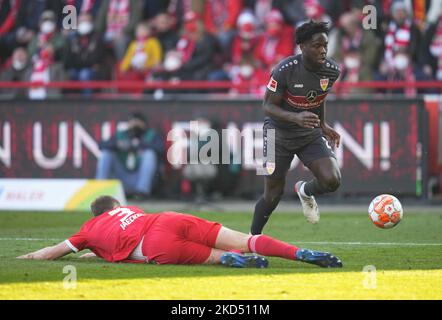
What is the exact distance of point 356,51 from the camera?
64.4 feet

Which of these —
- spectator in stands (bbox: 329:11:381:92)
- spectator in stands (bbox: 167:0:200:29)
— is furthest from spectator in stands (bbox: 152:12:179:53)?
spectator in stands (bbox: 329:11:381:92)

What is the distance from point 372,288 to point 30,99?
11808 mm

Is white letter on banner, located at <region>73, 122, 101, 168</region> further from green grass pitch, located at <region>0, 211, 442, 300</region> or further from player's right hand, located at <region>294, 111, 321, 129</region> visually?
player's right hand, located at <region>294, 111, 321, 129</region>

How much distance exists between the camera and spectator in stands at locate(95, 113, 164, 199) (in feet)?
61.9

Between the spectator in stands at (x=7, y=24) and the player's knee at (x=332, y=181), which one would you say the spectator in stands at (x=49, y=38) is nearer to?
the spectator in stands at (x=7, y=24)

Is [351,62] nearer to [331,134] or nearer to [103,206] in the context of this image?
[331,134]

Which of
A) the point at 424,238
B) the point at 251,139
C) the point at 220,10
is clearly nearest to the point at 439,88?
the point at 251,139

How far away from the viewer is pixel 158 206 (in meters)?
18.3

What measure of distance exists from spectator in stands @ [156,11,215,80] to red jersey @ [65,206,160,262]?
34.2ft

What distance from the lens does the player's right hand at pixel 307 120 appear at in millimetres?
10977

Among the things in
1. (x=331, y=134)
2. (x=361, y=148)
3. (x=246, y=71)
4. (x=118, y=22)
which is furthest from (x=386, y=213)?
(x=118, y=22)

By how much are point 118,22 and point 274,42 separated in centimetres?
351

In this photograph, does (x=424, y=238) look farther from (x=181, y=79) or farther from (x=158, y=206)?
(x=181, y=79)
